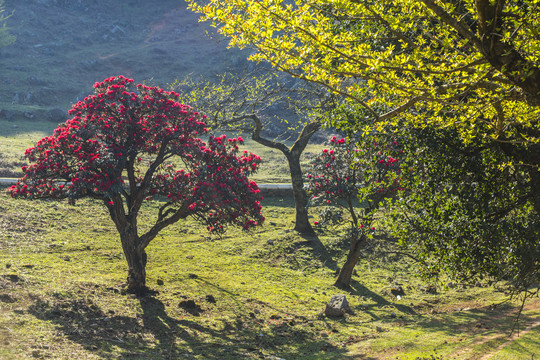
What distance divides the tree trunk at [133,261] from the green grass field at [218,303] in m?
0.40

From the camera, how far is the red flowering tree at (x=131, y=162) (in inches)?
498

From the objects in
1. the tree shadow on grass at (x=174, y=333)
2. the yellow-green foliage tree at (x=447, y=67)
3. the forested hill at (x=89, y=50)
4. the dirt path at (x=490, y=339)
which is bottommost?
the tree shadow on grass at (x=174, y=333)

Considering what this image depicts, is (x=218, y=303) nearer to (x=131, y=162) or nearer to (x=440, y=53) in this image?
(x=131, y=162)

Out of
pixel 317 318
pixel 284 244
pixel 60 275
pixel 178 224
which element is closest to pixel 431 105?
pixel 317 318

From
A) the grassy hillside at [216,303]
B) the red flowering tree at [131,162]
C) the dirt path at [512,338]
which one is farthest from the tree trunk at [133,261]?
the dirt path at [512,338]

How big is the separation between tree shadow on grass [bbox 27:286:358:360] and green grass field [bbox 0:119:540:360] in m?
0.05

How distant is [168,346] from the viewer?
35.1ft

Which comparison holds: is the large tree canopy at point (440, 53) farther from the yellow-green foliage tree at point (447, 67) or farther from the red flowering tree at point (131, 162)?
the red flowering tree at point (131, 162)

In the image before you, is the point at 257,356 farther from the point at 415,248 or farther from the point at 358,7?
the point at 358,7

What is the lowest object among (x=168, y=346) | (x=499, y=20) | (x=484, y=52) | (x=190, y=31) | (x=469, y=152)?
(x=168, y=346)

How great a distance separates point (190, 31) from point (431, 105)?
8062 centimetres

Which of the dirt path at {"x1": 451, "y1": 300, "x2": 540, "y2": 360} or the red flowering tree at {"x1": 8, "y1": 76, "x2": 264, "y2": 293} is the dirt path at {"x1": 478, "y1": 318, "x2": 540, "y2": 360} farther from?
the red flowering tree at {"x1": 8, "y1": 76, "x2": 264, "y2": 293}

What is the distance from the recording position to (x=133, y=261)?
13664 millimetres

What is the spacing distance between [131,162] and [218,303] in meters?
5.17
